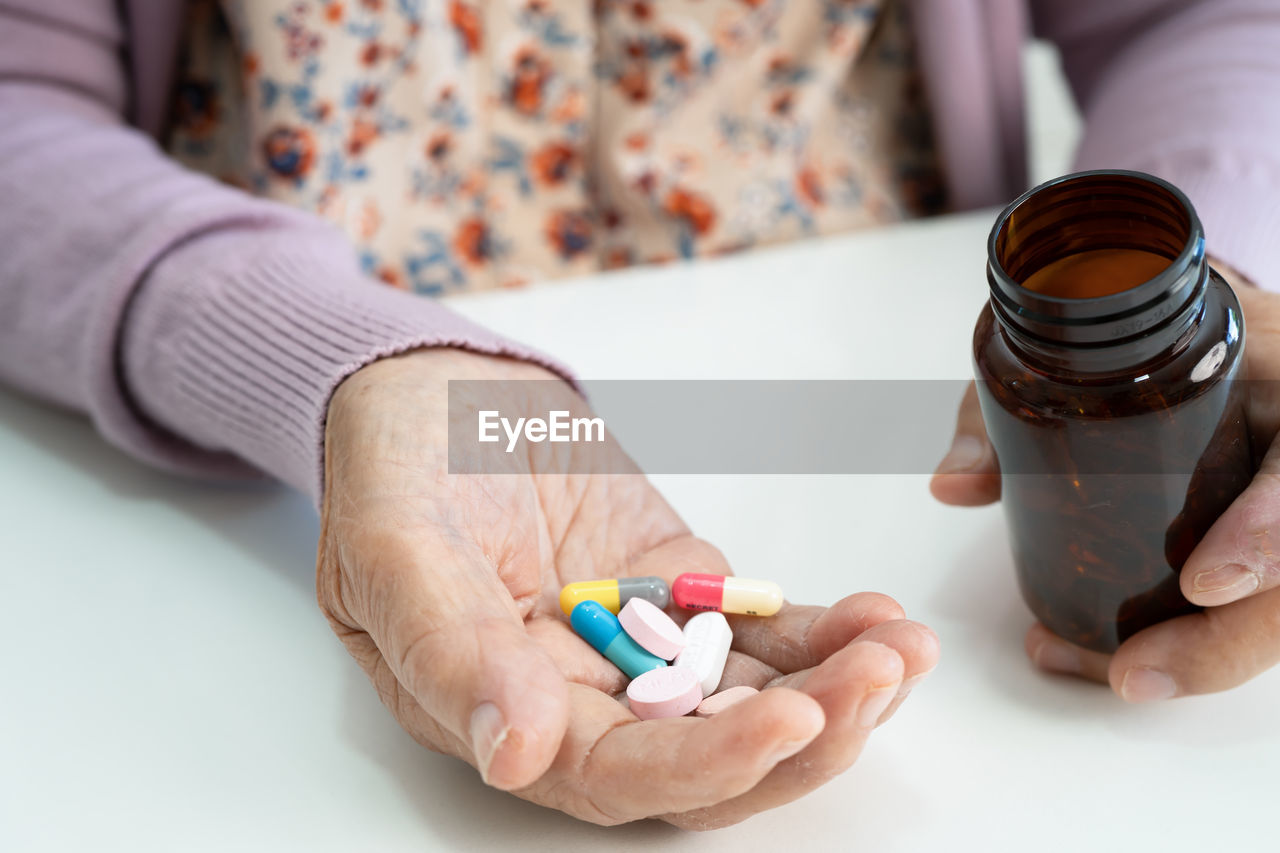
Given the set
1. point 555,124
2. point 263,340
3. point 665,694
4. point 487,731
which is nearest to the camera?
point 487,731

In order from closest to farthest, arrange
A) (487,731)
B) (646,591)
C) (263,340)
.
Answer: (487,731) → (646,591) → (263,340)

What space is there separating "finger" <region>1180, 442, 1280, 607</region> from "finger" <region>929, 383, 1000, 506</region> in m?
0.15

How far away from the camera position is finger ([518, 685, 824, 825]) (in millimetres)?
503

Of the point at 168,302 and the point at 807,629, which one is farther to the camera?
the point at 168,302

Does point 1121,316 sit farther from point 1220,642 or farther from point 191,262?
point 191,262

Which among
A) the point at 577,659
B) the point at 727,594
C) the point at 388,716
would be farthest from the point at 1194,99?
the point at 388,716

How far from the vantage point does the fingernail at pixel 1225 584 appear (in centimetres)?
62

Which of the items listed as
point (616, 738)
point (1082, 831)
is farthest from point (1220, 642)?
point (616, 738)

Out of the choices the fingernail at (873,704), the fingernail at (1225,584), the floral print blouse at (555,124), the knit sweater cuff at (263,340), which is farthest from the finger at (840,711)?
the floral print blouse at (555,124)

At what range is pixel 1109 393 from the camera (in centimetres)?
57

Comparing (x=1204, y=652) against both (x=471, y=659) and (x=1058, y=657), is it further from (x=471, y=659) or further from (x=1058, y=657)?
(x=471, y=659)

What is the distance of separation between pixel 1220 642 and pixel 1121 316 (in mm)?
250

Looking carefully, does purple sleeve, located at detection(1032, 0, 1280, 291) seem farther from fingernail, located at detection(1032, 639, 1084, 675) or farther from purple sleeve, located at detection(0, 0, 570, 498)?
purple sleeve, located at detection(0, 0, 570, 498)

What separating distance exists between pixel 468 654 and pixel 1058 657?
1.36ft
